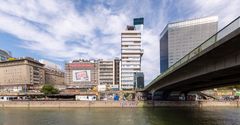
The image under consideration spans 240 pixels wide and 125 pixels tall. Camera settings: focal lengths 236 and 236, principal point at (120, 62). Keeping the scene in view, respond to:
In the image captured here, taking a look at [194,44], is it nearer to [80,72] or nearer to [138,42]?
[138,42]

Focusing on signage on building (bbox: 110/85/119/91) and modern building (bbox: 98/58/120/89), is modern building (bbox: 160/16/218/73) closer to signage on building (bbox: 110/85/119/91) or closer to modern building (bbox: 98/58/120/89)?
modern building (bbox: 98/58/120/89)

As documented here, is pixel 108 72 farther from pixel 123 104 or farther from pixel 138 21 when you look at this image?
pixel 123 104

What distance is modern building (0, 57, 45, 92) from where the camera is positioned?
574 feet

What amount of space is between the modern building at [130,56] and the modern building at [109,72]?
622 inches

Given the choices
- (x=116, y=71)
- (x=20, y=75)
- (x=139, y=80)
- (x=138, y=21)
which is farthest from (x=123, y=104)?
(x=20, y=75)

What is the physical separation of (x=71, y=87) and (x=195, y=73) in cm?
14247

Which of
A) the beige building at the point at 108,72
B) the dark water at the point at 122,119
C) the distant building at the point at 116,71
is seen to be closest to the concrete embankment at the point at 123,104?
the dark water at the point at 122,119

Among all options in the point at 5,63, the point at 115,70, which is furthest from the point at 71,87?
the point at 5,63

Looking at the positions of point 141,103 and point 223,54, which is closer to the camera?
point 223,54

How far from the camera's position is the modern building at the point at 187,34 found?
554ft

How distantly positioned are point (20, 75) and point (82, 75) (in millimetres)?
48337

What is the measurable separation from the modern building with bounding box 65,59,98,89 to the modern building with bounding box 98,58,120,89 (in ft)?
14.2

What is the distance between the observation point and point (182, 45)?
179375 mm

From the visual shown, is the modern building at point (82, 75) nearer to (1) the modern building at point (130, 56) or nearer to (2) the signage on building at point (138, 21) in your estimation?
(1) the modern building at point (130, 56)
